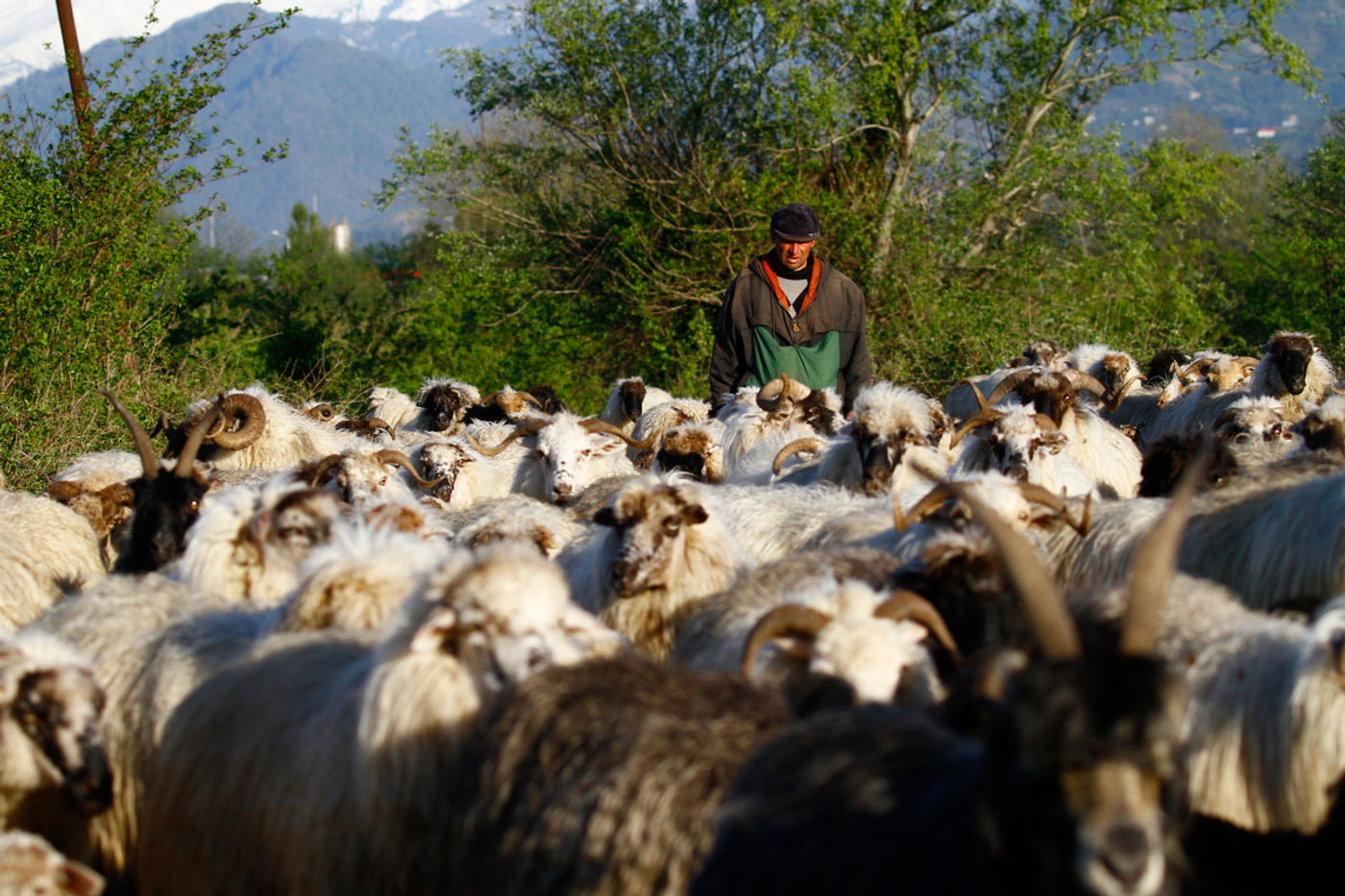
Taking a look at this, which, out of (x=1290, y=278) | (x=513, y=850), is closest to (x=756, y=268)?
(x=513, y=850)

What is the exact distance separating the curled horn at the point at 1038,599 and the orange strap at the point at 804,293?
6276 mm

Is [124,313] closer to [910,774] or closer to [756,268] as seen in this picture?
[756,268]

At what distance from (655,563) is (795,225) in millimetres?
4090

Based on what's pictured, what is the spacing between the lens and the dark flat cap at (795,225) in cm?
854

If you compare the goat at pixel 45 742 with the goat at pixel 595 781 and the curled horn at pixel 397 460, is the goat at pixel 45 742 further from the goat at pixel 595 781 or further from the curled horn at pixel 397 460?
the curled horn at pixel 397 460

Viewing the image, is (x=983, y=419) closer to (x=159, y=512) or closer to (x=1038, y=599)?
(x=159, y=512)

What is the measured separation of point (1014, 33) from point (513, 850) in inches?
724

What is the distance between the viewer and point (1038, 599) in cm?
246

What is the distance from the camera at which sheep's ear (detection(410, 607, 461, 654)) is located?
3338mm

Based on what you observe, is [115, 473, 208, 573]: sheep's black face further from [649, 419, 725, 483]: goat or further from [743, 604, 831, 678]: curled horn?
[649, 419, 725, 483]: goat

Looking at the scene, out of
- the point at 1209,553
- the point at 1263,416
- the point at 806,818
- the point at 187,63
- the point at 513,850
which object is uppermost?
the point at 187,63

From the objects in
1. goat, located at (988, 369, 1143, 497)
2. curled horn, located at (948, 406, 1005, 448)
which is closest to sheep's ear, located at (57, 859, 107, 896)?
curled horn, located at (948, 406, 1005, 448)

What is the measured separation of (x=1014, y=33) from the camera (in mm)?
18984

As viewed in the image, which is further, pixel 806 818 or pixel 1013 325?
pixel 1013 325
